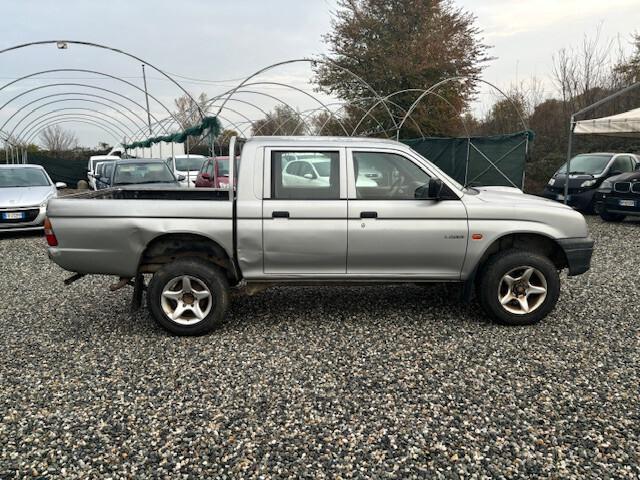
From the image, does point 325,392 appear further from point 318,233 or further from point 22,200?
point 22,200

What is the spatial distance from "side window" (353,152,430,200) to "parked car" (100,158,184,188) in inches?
352

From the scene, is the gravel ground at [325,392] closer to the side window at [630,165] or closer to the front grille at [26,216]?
the front grille at [26,216]

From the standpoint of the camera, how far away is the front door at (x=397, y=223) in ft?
14.9

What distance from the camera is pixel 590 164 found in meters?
14.0

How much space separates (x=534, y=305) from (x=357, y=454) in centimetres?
274

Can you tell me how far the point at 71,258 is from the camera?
4.49 meters

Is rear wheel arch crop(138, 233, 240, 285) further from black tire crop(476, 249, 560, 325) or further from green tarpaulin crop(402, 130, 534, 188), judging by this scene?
green tarpaulin crop(402, 130, 534, 188)

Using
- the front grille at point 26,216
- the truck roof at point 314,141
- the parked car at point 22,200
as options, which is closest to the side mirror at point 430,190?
the truck roof at point 314,141

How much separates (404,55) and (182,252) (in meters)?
24.9

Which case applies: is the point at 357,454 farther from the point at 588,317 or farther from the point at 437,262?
the point at 588,317

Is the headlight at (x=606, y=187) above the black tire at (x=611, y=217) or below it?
above

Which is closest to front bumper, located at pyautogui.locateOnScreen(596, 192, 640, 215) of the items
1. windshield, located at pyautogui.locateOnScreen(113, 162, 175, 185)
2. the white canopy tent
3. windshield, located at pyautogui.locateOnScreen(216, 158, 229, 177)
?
the white canopy tent

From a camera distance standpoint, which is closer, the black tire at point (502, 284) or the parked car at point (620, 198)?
the black tire at point (502, 284)

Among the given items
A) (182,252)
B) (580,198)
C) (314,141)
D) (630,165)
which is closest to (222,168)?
(182,252)
